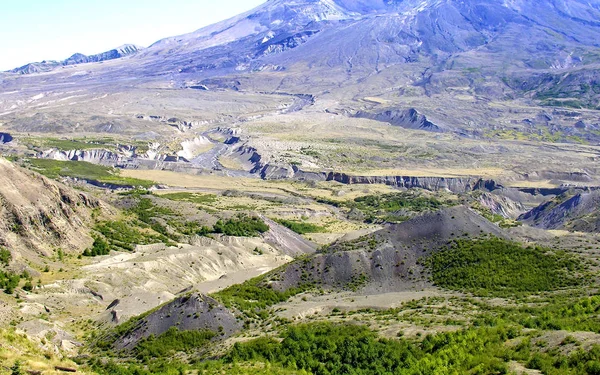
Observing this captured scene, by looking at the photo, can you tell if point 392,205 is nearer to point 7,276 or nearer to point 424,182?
point 424,182

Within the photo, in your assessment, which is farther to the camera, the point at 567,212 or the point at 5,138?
the point at 5,138

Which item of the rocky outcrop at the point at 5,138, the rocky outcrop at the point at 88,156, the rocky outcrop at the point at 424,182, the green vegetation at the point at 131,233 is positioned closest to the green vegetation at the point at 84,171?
the rocky outcrop at the point at 88,156

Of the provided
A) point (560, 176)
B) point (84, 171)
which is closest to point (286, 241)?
point (84, 171)

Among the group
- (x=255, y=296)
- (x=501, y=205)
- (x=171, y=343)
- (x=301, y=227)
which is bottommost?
(x=501, y=205)

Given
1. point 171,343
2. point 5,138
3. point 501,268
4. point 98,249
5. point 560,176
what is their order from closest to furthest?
point 171,343 → point 501,268 → point 98,249 → point 560,176 → point 5,138

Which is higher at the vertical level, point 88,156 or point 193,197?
point 88,156

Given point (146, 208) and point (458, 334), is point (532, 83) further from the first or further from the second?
point (458, 334)
